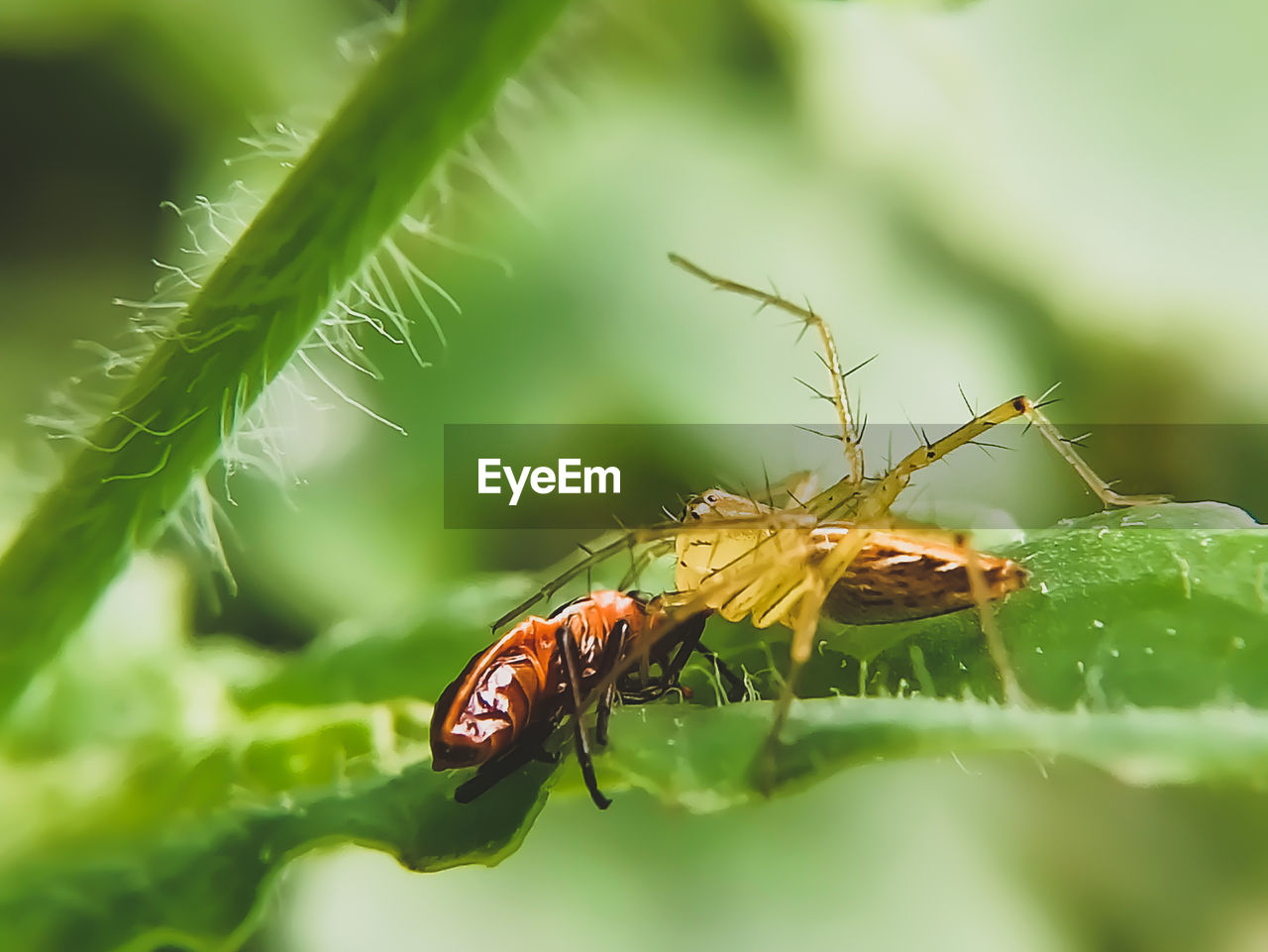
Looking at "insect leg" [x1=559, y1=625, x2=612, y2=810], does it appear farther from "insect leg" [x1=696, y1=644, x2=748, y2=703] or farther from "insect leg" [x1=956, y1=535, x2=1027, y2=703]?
"insect leg" [x1=956, y1=535, x2=1027, y2=703]

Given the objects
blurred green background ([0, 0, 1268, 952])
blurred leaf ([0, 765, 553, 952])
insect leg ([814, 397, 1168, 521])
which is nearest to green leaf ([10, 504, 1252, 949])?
blurred leaf ([0, 765, 553, 952])

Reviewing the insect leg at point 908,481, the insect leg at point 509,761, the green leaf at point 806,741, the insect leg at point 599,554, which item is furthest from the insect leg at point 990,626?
the insect leg at point 509,761

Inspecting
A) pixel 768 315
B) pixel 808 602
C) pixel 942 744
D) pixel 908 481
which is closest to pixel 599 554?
pixel 808 602

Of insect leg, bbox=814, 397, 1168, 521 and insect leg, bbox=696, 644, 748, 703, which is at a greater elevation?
insect leg, bbox=814, 397, 1168, 521

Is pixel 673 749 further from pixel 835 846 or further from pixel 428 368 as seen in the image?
pixel 428 368

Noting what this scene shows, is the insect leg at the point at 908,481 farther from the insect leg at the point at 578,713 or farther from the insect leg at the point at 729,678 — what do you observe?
the insect leg at the point at 578,713

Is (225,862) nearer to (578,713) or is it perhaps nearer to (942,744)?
(578,713)
